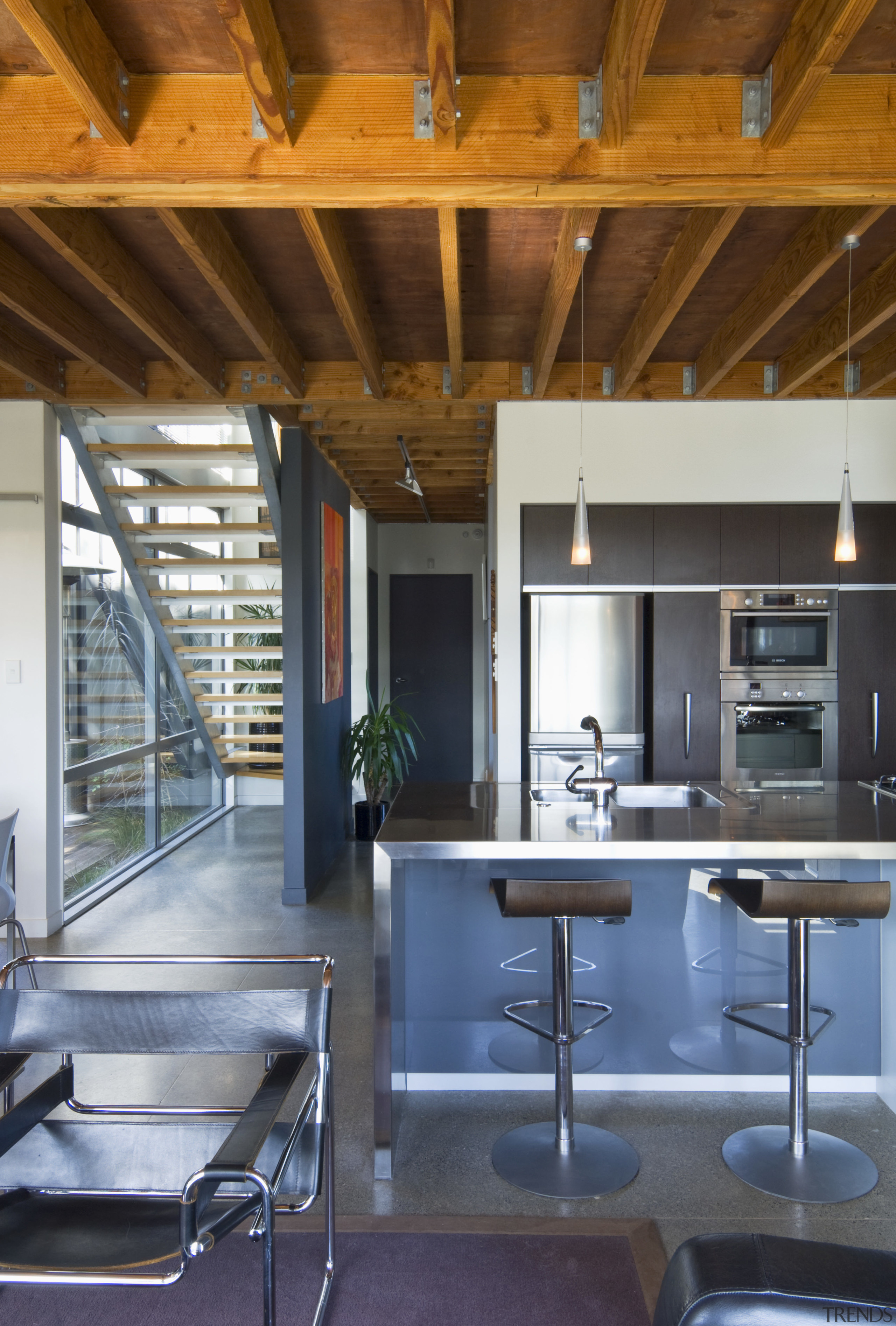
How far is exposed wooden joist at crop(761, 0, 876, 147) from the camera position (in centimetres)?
196

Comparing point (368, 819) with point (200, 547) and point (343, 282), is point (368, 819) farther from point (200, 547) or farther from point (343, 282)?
point (343, 282)

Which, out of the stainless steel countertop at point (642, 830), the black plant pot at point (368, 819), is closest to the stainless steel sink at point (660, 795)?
the stainless steel countertop at point (642, 830)

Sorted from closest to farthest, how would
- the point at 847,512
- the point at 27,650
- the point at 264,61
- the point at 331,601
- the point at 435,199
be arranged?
the point at 264,61, the point at 435,199, the point at 847,512, the point at 27,650, the point at 331,601

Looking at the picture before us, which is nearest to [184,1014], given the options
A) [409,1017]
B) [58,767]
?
[409,1017]

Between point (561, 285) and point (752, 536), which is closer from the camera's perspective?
point (561, 285)

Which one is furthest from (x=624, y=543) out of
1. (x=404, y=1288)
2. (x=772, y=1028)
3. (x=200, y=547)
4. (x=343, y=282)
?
(x=404, y=1288)

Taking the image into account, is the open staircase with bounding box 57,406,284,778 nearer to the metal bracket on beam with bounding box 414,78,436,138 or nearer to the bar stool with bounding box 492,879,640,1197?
the metal bracket on beam with bounding box 414,78,436,138

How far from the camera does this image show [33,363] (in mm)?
4375

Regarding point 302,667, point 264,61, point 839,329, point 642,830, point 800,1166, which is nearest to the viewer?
point 264,61

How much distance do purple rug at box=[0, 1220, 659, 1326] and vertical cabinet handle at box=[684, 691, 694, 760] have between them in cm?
297

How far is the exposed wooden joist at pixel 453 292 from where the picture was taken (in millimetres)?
2926

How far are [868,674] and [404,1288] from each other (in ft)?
13.1

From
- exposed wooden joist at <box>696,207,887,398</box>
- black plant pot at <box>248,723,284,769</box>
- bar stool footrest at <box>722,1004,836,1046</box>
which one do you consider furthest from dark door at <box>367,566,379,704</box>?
bar stool footrest at <box>722,1004,836,1046</box>

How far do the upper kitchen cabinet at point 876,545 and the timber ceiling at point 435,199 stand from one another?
0.64 m
